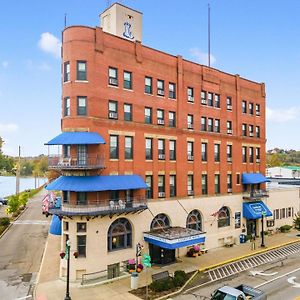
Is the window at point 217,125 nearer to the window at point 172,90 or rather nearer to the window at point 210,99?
the window at point 210,99

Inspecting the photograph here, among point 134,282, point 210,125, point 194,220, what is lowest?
point 134,282

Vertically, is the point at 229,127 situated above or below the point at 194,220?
above

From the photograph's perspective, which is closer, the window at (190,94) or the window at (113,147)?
the window at (113,147)

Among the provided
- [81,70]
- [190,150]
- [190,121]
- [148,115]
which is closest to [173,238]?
[190,150]

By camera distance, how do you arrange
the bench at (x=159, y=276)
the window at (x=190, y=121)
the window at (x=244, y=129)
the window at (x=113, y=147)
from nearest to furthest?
the bench at (x=159, y=276), the window at (x=113, y=147), the window at (x=190, y=121), the window at (x=244, y=129)

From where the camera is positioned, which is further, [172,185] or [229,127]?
[229,127]

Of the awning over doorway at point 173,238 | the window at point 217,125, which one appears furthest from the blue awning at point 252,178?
the awning over doorway at point 173,238

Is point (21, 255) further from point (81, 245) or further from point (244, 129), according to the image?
point (244, 129)

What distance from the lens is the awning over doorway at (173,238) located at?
28.6 metres

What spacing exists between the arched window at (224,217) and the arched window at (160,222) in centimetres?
839

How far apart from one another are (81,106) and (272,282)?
21683mm

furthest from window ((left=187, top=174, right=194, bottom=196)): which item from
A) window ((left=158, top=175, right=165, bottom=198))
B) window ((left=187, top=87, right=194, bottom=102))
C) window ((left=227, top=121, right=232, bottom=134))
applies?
window ((left=227, top=121, right=232, bottom=134))

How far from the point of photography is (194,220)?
3653cm

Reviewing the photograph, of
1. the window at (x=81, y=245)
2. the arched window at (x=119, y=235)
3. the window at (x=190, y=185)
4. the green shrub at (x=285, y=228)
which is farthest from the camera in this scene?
the green shrub at (x=285, y=228)
